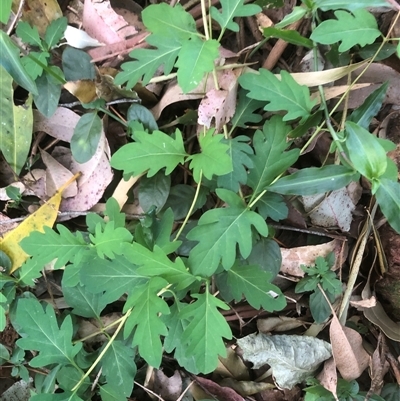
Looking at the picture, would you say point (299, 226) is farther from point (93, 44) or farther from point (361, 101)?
point (93, 44)

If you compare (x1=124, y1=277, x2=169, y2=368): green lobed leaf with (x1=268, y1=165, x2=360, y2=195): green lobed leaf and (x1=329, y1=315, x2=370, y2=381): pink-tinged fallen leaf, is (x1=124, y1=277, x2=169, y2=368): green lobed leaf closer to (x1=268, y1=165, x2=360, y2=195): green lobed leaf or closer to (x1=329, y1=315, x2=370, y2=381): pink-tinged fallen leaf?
(x1=268, y1=165, x2=360, y2=195): green lobed leaf

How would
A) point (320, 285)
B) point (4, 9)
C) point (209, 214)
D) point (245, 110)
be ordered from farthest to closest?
point (320, 285)
point (245, 110)
point (209, 214)
point (4, 9)

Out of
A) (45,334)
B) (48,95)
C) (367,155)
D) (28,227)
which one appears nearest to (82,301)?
(45,334)

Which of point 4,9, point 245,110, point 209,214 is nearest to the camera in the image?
point 4,9

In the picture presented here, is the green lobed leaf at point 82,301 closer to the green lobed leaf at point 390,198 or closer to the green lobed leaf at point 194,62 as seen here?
the green lobed leaf at point 194,62

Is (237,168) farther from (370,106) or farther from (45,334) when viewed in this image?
(45,334)

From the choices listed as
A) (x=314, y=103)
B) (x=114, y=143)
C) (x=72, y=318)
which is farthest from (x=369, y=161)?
(x=72, y=318)
